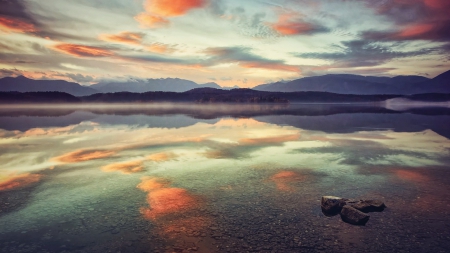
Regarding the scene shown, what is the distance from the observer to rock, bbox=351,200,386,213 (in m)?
13.1

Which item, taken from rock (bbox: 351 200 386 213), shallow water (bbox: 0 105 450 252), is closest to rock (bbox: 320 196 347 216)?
shallow water (bbox: 0 105 450 252)

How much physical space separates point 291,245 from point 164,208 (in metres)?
6.52

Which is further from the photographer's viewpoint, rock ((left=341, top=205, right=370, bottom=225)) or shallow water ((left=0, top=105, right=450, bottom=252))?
rock ((left=341, top=205, right=370, bottom=225))

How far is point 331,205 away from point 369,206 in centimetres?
197

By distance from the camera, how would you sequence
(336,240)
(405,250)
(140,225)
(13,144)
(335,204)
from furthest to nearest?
(13,144), (335,204), (140,225), (336,240), (405,250)

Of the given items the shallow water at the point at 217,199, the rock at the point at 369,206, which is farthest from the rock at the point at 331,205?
the rock at the point at 369,206

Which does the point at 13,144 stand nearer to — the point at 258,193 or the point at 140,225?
the point at 140,225

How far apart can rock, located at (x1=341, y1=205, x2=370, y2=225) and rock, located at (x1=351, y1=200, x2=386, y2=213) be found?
0.88 meters

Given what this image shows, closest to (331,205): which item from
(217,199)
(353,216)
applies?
(353,216)

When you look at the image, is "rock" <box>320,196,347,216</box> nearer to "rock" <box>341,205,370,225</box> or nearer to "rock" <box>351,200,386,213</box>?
"rock" <box>341,205,370,225</box>

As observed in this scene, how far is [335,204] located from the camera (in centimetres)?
1313

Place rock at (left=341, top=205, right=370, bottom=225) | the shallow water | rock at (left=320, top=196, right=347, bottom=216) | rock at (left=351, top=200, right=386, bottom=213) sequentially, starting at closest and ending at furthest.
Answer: the shallow water < rock at (left=341, top=205, right=370, bottom=225) < rock at (left=320, top=196, right=347, bottom=216) < rock at (left=351, top=200, right=386, bottom=213)

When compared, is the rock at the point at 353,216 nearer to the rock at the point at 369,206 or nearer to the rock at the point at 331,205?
the rock at the point at 331,205

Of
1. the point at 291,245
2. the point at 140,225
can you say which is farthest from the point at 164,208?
the point at 291,245
